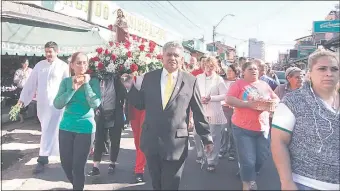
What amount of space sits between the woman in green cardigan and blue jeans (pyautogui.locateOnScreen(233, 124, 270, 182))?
1.91 metres

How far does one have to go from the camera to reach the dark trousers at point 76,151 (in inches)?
143

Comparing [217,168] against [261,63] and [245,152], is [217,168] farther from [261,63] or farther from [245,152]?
[261,63]

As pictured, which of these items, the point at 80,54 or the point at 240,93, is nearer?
the point at 80,54

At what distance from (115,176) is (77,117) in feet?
5.32

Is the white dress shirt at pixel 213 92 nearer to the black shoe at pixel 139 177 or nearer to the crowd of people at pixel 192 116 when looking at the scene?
the crowd of people at pixel 192 116

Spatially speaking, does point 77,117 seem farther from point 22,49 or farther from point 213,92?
point 22,49

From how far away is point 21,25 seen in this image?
8.48 m

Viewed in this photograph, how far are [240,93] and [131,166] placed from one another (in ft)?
7.86

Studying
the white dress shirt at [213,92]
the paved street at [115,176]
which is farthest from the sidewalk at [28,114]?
the white dress shirt at [213,92]

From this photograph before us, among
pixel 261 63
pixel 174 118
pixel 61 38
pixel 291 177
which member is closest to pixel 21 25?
pixel 61 38

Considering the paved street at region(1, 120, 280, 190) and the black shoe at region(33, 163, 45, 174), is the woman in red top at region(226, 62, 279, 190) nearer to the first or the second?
the paved street at region(1, 120, 280, 190)

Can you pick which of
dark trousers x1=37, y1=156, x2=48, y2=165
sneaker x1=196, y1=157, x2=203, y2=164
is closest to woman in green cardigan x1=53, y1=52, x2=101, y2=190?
dark trousers x1=37, y1=156, x2=48, y2=165

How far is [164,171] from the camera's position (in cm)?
312

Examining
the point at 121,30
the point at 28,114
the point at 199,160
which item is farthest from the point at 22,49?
the point at 199,160
